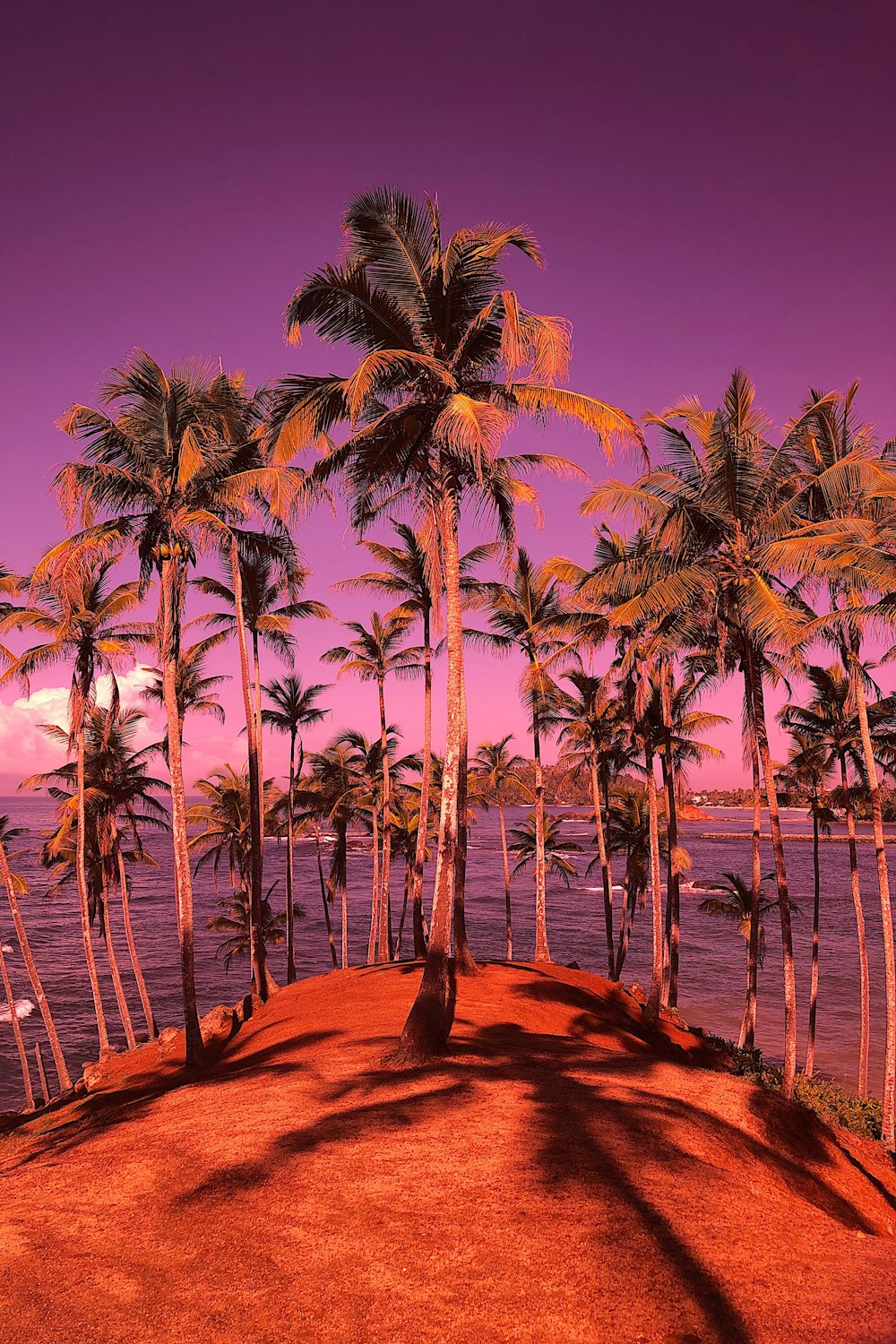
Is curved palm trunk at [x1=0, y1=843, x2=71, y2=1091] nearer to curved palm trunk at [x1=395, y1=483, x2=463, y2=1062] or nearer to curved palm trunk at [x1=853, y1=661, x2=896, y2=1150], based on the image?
curved palm trunk at [x1=395, y1=483, x2=463, y2=1062]

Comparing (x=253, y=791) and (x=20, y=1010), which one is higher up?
(x=253, y=791)

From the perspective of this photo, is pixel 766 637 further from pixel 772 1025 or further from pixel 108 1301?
pixel 772 1025

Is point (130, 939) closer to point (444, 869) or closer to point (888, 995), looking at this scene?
point (444, 869)

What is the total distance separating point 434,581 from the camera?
44.3ft

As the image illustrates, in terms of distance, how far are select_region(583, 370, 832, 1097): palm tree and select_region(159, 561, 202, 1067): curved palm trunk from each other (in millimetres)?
8592

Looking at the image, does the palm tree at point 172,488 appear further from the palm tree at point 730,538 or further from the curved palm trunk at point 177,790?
the palm tree at point 730,538

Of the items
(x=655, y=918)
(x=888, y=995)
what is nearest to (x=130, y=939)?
(x=655, y=918)

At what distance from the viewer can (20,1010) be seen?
35.2 m

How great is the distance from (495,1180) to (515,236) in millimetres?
11726

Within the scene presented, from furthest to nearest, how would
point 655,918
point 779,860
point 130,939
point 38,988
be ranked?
point 130,939 → point 38,988 → point 655,918 → point 779,860

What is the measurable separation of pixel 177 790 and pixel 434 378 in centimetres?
894

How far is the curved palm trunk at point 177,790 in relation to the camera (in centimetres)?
1286

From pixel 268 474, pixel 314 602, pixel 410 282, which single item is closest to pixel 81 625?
pixel 314 602

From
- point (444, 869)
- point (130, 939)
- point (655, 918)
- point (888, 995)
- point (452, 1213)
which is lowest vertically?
point (130, 939)
